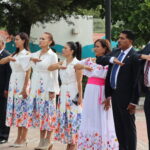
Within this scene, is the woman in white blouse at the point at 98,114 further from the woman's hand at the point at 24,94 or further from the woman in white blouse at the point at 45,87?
the woman's hand at the point at 24,94

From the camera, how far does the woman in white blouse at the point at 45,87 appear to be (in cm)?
900

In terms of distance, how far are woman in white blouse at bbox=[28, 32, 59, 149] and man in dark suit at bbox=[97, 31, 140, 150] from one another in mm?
1825

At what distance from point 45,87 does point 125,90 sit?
223 cm

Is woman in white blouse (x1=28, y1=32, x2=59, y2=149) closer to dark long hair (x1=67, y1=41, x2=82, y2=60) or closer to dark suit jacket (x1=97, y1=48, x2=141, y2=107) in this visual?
dark long hair (x1=67, y1=41, x2=82, y2=60)

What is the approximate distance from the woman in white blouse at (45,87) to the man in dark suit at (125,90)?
1.83 meters

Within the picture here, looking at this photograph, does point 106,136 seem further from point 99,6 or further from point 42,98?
point 99,6

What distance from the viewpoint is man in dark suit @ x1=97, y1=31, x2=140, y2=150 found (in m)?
7.13

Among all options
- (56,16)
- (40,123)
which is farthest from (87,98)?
(56,16)

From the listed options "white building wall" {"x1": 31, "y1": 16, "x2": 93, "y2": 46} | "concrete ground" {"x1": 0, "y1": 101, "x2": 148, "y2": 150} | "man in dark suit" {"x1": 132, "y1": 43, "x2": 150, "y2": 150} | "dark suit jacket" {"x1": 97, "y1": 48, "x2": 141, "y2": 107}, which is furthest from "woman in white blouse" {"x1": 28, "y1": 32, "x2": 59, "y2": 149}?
"white building wall" {"x1": 31, "y1": 16, "x2": 93, "y2": 46}

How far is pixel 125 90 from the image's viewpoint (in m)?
7.17

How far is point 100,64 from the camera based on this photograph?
24.8ft

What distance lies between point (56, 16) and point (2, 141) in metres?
13.1

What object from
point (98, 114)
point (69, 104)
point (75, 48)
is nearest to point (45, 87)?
point (69, 104)

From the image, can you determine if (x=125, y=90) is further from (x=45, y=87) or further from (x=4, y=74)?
(x=4, y=74)
